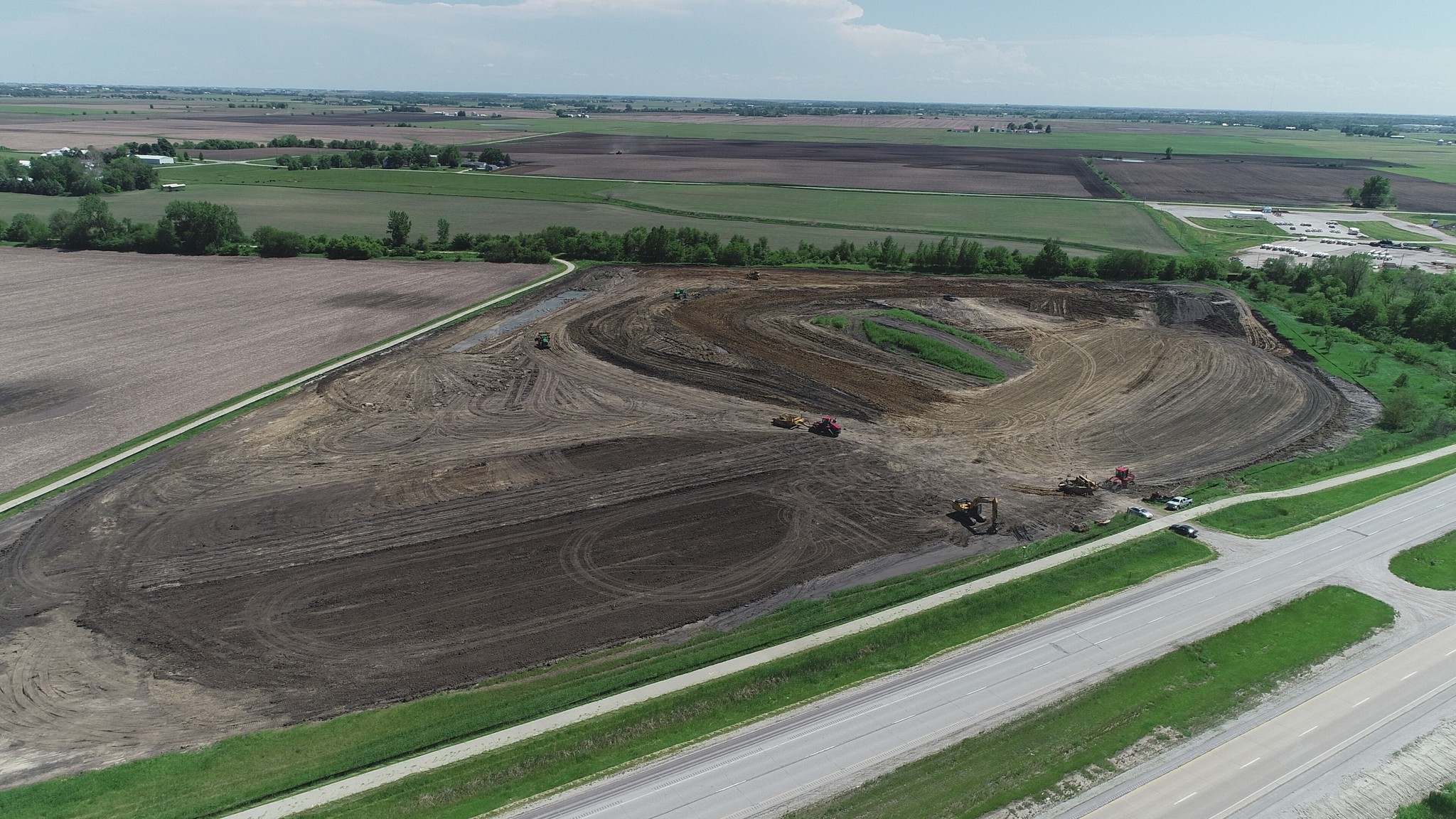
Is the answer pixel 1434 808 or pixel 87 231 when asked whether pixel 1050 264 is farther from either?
pixel 87 231

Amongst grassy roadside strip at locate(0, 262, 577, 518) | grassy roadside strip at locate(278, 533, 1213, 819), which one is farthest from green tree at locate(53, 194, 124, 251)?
grassy roadside strip at locate(278, 533, 1213, 819)

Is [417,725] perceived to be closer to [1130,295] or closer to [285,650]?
[285,650]

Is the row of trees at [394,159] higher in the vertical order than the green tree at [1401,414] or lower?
higher

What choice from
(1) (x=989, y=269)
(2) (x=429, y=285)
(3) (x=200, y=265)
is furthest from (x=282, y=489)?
(1) (x=989, y=269)

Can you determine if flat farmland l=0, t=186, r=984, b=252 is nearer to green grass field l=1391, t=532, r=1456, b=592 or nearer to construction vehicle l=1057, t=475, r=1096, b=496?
construction vehicle l=1057, t=475, r=1096, b=496

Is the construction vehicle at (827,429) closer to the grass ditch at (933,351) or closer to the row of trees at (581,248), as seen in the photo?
the grass ditch at (933,351)

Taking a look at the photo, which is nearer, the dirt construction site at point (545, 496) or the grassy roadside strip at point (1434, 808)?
the grassy roadside strip at point (1434, 808)

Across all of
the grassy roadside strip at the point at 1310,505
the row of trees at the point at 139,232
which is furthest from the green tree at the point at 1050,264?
the row of trees at the point at 139,232
